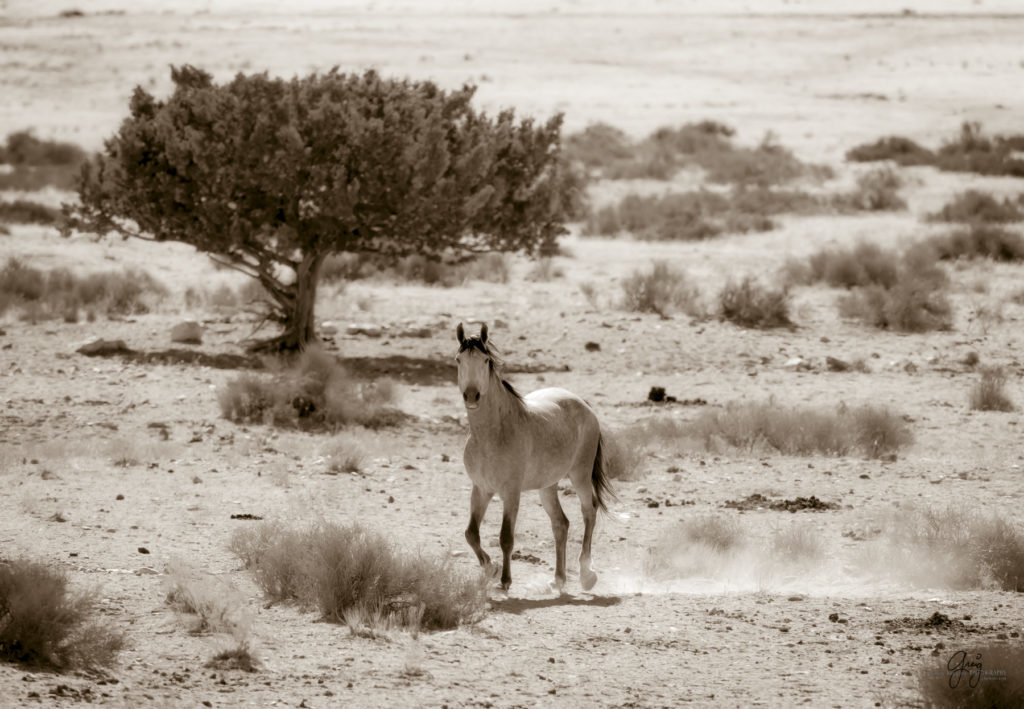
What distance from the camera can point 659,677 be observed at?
25.4 feet

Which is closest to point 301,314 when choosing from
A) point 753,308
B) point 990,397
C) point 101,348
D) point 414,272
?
point 101,348

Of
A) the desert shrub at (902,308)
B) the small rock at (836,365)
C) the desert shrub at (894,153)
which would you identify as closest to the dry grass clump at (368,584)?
the small rock at (836,365)

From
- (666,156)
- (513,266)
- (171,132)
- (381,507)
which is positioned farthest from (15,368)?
(666,156)

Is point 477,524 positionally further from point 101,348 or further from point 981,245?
point 981,245

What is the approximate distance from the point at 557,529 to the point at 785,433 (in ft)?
16.6

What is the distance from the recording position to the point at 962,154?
41812 mm

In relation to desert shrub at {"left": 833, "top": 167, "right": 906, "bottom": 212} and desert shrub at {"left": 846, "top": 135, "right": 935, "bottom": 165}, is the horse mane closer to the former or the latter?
desert shrub at {"left": 833, "top": 167, "right": 906, "bottom": 212}

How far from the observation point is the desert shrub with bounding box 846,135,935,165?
135ft

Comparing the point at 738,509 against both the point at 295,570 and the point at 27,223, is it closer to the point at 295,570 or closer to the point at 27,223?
the point at 295,570

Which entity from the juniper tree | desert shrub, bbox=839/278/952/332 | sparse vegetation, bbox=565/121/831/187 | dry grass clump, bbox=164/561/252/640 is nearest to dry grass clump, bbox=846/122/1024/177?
sparse vegetation, bbox=565/121/831/187

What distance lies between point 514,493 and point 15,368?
32.2ft

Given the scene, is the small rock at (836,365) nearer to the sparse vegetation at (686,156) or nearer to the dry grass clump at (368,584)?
the dry grass clump at (368,584)

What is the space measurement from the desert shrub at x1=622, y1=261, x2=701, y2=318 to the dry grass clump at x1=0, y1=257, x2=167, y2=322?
7.23 m

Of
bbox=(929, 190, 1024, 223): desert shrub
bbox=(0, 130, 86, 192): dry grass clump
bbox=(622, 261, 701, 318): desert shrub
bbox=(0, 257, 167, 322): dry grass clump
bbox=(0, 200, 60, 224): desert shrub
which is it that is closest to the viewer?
bbox=(0, 257, 167, 322): dry grass clump
